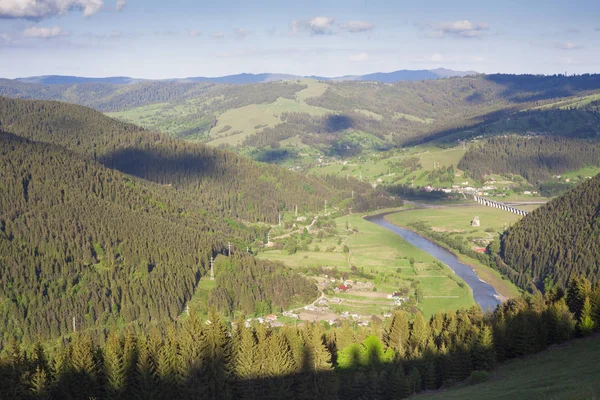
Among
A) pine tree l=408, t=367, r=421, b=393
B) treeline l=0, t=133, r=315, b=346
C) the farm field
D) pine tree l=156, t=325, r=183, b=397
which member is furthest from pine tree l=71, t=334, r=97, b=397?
the farm field

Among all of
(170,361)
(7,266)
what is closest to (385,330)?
(170,361)

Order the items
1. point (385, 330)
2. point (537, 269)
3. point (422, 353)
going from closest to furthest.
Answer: point (422, 353) → point (385, 330) → point (537, 269)

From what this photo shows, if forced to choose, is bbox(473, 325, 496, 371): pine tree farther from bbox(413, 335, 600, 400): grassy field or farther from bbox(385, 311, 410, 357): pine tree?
bbox(385, 311, 410, 357): pine tree

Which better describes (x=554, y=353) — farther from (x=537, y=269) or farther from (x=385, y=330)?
(x=537, y=269)

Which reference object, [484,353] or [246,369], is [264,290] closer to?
[246,369]

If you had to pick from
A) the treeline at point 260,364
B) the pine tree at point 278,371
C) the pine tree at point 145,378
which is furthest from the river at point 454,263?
the pine tree at point 145,378

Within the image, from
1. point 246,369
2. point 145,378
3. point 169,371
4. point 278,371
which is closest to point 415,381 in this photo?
point 278,371

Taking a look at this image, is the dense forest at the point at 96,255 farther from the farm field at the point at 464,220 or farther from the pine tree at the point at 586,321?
the farm field at the point at 464,220
